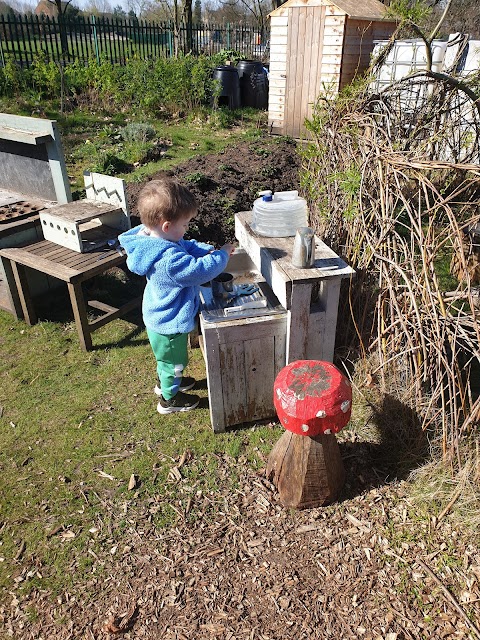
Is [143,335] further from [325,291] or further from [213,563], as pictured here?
[213,563]

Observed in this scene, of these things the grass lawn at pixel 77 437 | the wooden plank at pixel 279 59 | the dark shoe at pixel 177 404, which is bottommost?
the grass lawn at pixel 77 437

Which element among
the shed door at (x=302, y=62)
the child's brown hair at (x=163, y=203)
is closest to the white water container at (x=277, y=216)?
the child's brown hair at (x=163, y=203)

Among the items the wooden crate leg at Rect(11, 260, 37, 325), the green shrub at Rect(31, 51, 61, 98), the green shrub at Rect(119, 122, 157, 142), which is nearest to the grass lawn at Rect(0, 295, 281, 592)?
the wooden crate leg at Rect(11, 260, 37, 325)

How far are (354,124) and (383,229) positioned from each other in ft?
3.80

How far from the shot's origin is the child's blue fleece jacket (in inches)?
124

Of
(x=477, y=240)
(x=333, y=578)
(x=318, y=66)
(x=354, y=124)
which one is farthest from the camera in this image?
(x=318, y=66)

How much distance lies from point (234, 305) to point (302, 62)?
9.62 metres

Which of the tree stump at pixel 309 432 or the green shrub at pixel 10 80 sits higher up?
the green shrub at pixel 10 80

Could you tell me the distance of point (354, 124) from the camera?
392cm

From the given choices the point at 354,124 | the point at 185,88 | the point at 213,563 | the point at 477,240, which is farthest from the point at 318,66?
the point at 213,563

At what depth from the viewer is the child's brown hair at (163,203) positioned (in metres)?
3.03

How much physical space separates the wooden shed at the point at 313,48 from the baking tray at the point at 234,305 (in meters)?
7.12

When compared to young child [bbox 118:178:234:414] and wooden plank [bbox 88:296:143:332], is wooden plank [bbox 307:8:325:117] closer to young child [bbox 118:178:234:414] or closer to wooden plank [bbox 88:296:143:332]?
wooden plank [bbox 88:296:143:332]

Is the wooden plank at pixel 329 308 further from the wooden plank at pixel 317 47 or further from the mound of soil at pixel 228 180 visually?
the wooden plank at pixel 317 47
